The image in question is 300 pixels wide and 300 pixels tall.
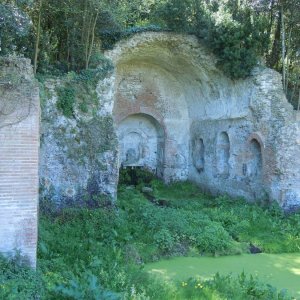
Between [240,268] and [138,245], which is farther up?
[138,245]

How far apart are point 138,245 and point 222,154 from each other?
6.57m

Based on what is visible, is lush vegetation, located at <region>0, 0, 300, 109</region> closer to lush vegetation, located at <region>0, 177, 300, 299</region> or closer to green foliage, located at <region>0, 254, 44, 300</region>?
lush vegetation, located at <region>0, 177, 300, 299</region>

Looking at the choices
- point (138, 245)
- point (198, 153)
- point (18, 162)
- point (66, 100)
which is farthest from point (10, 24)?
point (198, 153)

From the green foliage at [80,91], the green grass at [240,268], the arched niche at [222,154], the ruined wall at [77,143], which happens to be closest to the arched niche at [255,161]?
the arched niche at [222,154]

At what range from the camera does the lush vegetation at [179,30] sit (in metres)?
10.7

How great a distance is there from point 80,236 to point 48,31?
17.6 ft

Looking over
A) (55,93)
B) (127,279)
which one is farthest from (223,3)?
(127,279)

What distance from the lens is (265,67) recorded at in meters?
12.4

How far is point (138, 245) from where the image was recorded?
29.0 feet

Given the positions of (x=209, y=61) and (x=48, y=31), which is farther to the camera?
(x=209, y=61)

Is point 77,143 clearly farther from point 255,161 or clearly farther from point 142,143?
point 142,143

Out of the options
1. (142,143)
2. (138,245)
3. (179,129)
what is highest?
(179,129)

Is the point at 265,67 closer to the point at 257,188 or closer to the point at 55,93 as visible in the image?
the point at 257,188

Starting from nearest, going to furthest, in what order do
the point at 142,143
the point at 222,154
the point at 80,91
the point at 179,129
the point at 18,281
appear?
the point at 18,281
the point at 80,91
the point at 222,154
the point at 179,129
the point at 142,143
